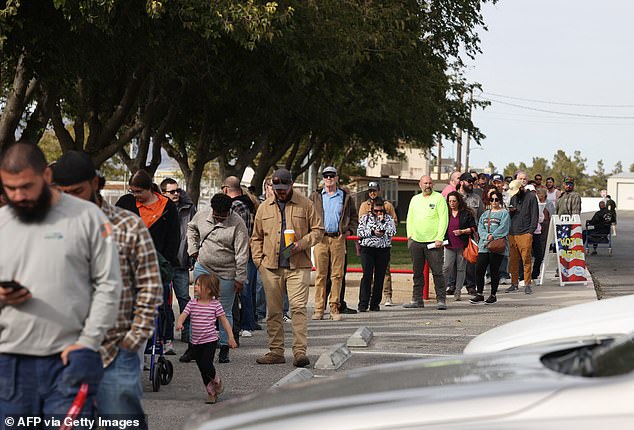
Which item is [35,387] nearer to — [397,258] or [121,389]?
[121,389]

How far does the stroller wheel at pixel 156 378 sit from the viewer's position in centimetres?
978

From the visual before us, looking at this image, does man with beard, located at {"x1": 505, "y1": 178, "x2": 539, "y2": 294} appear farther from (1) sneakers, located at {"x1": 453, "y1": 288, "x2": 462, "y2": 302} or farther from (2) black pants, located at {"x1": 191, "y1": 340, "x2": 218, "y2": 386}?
(2) black pants, located at {"x1": 191, "y1": 340, "x2": 218, "y2": 386}

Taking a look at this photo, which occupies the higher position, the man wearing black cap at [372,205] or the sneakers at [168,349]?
the man wearing black cap at [372,205]

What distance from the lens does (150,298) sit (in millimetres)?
5609

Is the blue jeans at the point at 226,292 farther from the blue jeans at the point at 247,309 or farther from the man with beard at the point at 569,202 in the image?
the man with beard at the point at 569,202

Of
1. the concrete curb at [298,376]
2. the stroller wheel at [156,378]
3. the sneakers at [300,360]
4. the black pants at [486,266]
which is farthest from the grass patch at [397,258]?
the stroller wheel at [156,378]

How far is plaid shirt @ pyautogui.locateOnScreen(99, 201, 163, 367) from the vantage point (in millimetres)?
5555

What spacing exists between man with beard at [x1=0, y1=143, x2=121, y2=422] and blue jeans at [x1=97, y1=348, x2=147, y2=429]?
353 mm

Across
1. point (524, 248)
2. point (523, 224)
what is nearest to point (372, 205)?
point (523, 224)

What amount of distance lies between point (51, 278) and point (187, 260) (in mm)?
7887

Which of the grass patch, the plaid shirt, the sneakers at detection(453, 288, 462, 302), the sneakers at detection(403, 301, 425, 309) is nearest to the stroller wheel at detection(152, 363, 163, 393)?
the plaid shirt

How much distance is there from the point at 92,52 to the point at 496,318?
8.11 m

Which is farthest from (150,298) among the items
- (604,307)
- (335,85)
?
(335,85)

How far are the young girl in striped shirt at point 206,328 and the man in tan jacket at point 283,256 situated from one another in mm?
1971
